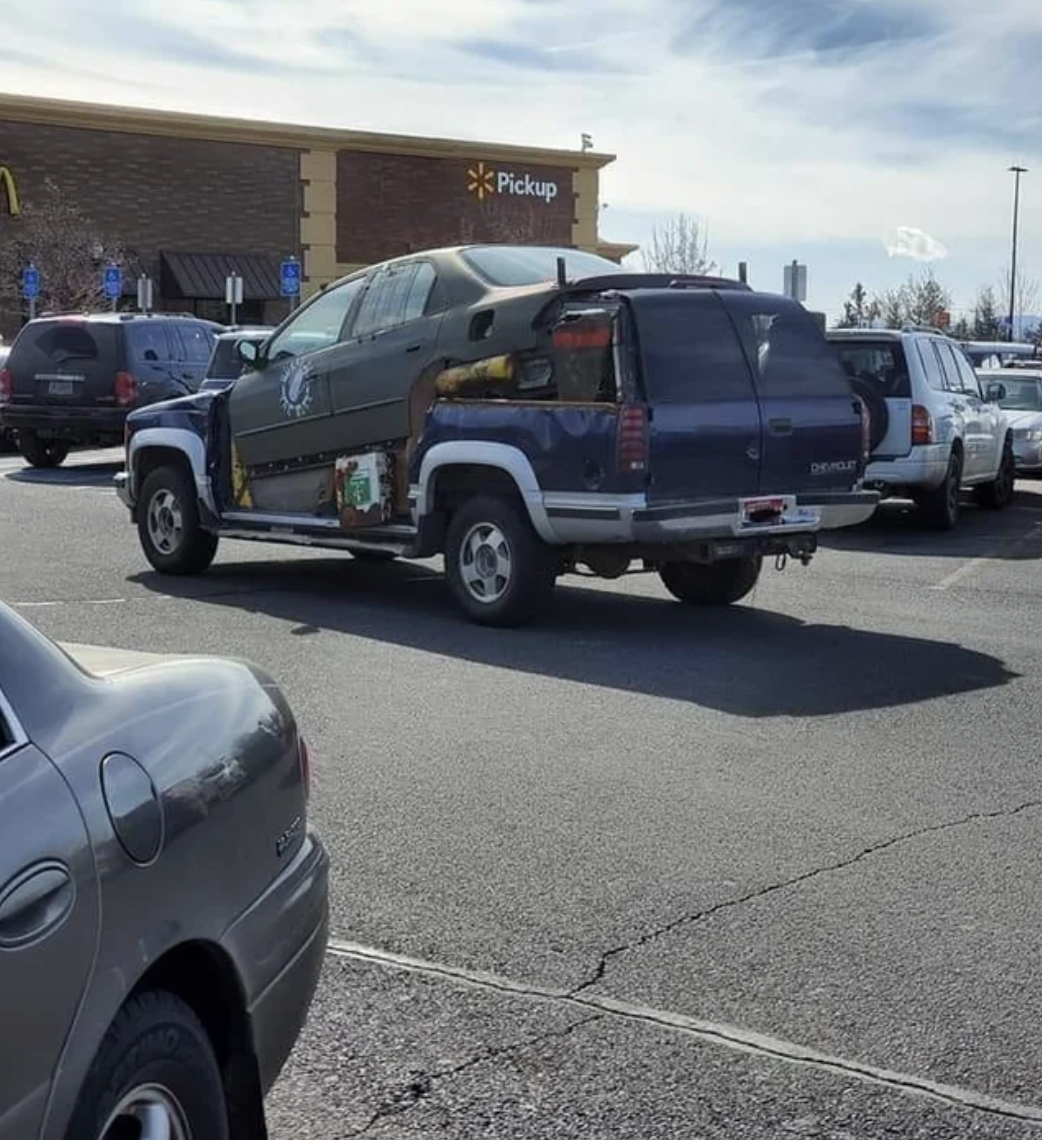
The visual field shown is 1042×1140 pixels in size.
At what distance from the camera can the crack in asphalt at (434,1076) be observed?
4.21 metres

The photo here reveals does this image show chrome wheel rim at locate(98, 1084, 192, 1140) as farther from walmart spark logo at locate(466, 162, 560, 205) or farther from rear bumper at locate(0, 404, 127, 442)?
walmart spark logo at locate(466, 162, 560, 205)

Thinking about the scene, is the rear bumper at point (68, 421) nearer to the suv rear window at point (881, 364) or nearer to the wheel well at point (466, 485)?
the suv rear window at point (881, 364)

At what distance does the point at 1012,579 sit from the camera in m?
13.5

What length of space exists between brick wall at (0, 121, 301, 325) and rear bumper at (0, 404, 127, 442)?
2335 centimetres

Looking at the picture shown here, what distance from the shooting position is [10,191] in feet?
145

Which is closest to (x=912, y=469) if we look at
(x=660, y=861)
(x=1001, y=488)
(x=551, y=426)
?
(x=1001, y=488)

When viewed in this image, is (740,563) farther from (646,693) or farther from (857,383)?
(857,383)

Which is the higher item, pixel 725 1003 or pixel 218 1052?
pixel 218 1052

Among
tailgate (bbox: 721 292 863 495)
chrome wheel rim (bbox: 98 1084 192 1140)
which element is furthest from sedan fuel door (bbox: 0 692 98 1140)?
tailgate (bbox: 721 292 863 495)

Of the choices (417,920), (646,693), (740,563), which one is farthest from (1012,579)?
(417,920)

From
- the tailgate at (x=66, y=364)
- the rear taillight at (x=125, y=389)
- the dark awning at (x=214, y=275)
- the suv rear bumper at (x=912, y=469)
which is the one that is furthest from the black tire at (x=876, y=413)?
the dark awning at (x=214, y=275)

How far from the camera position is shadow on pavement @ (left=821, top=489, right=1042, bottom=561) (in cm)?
1537

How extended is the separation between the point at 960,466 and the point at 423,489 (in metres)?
7.87

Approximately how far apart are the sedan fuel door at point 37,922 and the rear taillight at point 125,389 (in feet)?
65.2
